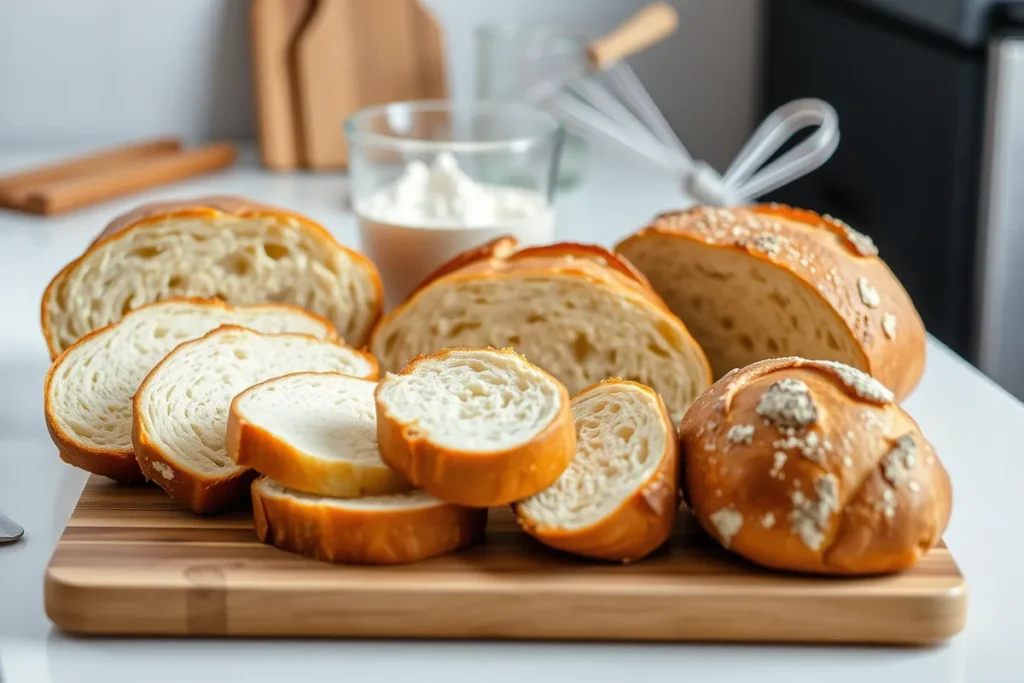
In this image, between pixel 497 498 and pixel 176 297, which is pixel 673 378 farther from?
pixel 176 297

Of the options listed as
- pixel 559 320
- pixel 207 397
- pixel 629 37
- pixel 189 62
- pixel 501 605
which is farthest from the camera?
→ pixel 189 62

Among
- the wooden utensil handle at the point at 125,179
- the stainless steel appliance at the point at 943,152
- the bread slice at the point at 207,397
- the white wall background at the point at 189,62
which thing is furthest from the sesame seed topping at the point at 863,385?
→ the white wall background at the point at 189,62

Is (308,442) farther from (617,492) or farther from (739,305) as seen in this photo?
(739,305)

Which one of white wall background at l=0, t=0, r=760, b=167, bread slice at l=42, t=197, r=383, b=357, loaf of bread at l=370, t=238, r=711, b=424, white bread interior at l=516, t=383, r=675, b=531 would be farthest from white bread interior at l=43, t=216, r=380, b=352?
white wall background at l=0, t=0, r=760, b=167

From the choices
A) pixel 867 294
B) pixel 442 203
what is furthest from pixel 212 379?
pixel 867 294

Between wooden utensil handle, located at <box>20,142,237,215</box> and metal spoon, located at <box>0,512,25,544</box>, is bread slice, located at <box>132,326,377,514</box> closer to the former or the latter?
metal spoon, located at <box>0,512,25,544</box>

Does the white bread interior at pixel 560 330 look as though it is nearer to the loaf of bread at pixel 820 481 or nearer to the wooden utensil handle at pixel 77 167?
the loaf of bread at pixel 820 481
